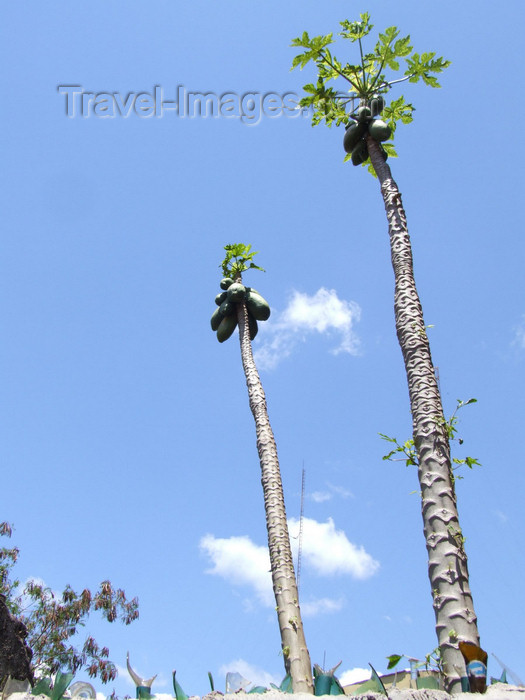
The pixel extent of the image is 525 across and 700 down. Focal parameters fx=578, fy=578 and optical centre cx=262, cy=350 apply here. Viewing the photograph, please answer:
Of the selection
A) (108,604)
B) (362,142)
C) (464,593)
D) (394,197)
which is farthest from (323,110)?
(108,604)

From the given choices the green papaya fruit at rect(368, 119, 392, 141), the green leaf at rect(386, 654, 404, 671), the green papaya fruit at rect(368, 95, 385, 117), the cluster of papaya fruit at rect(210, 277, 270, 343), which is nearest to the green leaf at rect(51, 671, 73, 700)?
the green leaf at rect(386, 654, 404, 671)

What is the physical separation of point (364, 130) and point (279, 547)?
6.40m

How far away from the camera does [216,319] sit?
13461 millimetres

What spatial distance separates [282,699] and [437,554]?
2.25 m

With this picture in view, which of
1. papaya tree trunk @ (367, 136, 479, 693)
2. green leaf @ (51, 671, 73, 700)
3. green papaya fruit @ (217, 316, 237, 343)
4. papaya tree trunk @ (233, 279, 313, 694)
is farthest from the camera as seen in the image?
green papaya fruit @ (217, 316, 237, 343)

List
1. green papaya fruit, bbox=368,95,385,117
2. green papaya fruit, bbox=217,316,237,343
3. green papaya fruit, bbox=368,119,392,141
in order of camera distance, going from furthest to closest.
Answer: green papaya fruit, bbox=217,316,237,343 < green papaya fruit, bbox=368,95,385,117 < green papaya fruit, bbox=368,119,392,141

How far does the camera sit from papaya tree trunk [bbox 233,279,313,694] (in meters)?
7.66

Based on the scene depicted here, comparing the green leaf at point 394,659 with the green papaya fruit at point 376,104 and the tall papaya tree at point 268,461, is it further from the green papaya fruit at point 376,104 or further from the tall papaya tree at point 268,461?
the green papaya fruit at point 376,104

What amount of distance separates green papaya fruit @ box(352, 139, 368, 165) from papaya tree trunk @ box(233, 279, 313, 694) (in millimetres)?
4487

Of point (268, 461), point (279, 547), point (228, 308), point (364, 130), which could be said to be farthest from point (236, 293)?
point (279, 547)

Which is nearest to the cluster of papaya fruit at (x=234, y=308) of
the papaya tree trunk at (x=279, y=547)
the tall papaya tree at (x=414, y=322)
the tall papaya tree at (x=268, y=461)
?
the tall papaya tree at (x=268, y=461)

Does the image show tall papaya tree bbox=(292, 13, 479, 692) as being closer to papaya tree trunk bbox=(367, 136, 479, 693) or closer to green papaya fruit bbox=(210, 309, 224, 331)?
papaya tree trunk bbox=(367, 136, 479, 693)

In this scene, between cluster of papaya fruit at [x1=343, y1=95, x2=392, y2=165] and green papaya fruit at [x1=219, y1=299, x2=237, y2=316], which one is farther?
green papaya fruit at [x1=219, y1=299, x2=237, y2=316]

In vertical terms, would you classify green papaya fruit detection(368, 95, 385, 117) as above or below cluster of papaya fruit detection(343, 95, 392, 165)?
above
